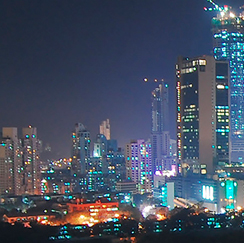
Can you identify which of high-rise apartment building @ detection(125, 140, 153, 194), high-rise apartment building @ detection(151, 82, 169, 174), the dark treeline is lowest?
the dark treeline

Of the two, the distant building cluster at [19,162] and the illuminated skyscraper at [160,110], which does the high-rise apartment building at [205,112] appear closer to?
the illuminated skyscraper at [160,110]

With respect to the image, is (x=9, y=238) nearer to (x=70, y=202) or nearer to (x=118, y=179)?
(x=70, y=202)

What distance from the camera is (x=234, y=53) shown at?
14.5m

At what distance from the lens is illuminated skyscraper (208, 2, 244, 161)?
14.0m

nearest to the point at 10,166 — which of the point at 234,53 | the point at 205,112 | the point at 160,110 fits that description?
the point at 205,112

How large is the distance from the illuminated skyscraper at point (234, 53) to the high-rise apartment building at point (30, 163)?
4689 millimetres

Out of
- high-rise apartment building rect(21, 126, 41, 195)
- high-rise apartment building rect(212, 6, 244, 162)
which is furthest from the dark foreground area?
high-rise apartment building rect(212, 6, 244, 162)

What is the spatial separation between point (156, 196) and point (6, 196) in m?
2.66

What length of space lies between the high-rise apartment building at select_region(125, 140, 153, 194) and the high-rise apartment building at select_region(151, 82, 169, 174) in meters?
0.78

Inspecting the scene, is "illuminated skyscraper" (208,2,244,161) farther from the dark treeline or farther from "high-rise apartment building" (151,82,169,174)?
the dark treeline

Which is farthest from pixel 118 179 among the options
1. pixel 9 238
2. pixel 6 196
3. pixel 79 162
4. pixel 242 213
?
pixel 9 238

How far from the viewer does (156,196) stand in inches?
433

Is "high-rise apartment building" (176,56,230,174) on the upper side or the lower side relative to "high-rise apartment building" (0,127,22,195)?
upper

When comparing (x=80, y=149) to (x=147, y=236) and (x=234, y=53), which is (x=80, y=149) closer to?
(x=234, y=53)
